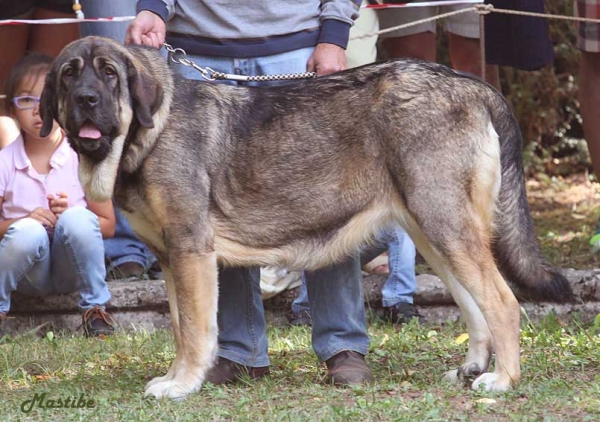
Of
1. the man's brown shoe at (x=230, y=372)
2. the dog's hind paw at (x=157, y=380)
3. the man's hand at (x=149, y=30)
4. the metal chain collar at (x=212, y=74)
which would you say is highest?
the man's hand at (x=149, y=30)

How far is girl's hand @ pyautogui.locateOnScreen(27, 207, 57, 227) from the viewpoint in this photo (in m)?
6.80

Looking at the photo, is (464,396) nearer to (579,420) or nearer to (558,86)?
(579,420)

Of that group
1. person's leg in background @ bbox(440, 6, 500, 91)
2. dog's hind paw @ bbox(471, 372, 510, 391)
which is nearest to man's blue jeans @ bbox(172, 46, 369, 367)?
dog's hind paw @ bbox(471, 372, 510, 391)

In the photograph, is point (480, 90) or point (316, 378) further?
point (316, 378)

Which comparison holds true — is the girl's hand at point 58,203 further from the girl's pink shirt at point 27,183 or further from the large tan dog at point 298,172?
the large tan dog at point 298,172

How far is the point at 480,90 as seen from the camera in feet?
16.5

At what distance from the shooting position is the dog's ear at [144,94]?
4.88m

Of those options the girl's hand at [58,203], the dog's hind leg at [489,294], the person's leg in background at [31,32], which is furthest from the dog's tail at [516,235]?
the person's leg in background at [31,32]

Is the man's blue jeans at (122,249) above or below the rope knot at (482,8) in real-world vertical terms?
below

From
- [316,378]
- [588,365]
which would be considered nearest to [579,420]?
[588,365]

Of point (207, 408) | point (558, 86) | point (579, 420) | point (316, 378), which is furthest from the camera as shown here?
point (558, 86)

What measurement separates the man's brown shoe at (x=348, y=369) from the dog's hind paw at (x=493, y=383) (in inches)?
21.5

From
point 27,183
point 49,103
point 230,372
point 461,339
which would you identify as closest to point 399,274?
point 461,339

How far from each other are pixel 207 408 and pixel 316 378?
0.82 m
